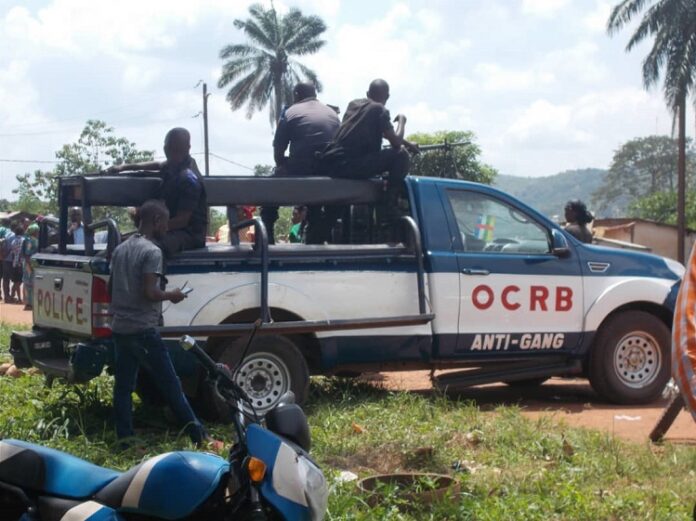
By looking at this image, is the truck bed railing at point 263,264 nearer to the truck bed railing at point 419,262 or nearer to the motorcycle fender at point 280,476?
the truck bed railing at point 419,262

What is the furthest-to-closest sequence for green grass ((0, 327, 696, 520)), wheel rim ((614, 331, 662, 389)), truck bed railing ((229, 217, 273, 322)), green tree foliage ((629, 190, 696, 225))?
green tree foliage ((629, 190, 696, 225)) → wheel rim ((614, 331, 662, 389)) → truck bed railing ((229, 217, 273, 322)) → green grass ((0, 327, 696, 520))

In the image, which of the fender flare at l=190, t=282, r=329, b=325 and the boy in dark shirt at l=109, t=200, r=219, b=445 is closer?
the boy in dark shirt at l=109, t=200, r=219, b=445

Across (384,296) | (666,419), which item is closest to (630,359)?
(666,419)

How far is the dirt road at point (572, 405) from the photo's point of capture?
26.0 feet

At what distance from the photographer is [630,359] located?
904 centimetres

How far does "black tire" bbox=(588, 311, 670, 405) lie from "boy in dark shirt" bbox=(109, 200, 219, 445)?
372 cm

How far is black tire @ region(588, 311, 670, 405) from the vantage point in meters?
8.93

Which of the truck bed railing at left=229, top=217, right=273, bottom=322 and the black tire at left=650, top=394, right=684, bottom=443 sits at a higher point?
the truck bed railing at left=229, top=217, right=273, bottom=322

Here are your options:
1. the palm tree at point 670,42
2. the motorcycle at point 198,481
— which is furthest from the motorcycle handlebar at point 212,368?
the palm tree at point 670,42

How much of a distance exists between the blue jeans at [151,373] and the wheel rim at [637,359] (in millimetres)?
3900

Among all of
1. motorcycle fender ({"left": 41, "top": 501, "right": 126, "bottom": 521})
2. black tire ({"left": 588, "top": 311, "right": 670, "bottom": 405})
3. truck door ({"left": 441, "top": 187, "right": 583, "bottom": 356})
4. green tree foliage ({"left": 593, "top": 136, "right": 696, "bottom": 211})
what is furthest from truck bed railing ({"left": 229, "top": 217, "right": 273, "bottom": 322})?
green tree foliage ({"left": 593, "top": 136, "right": 696, "bottom": 211})

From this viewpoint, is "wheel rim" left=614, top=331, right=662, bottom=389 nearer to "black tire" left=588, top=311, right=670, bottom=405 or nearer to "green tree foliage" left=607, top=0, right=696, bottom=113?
"black tire" left=588, top=311, right=670, bottom=405

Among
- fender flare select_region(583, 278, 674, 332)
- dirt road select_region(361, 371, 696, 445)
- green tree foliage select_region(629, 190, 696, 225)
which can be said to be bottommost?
dirt road select_region(361, 371, 696, 445)

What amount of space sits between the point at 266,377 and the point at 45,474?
429 centimetres
